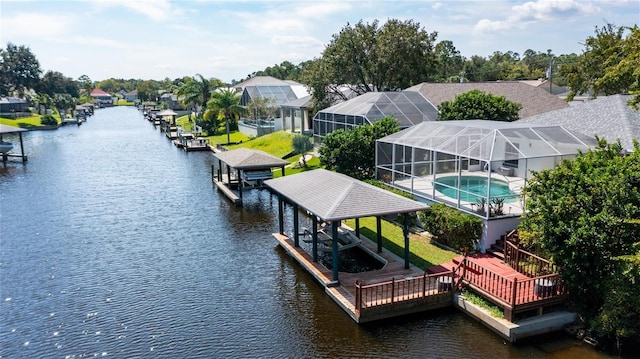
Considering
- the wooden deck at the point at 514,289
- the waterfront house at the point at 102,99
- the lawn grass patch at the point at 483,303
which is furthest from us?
the waterfront house at the point at 102,99

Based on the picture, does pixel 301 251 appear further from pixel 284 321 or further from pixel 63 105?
pixel 63 105

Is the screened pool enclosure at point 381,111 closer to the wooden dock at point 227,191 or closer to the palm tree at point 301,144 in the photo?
the palm tree at point 301,144

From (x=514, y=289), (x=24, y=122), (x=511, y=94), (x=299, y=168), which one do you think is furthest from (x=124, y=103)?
(x=514, y=289)

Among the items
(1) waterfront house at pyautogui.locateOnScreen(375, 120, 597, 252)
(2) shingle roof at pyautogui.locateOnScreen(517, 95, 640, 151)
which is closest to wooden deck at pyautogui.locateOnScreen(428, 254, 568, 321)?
(1) waterfront house at pyautogui.locateOnScreen(375, 120, 597, 252)

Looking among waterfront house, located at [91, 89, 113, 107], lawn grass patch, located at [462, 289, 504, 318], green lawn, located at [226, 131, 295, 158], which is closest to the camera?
lawn grass patch, located at [462, 289, 504, 318]

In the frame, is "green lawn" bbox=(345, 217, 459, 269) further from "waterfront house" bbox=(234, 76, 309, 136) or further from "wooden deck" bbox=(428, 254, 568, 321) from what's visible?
"waterfront house" bbox=(234, 76, 309, 136)

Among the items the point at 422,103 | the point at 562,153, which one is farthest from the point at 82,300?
the point at 422,103

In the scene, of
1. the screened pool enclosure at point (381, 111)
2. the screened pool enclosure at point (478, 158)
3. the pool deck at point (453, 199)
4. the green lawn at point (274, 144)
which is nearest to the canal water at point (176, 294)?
the pool deck at point (453, 199)
